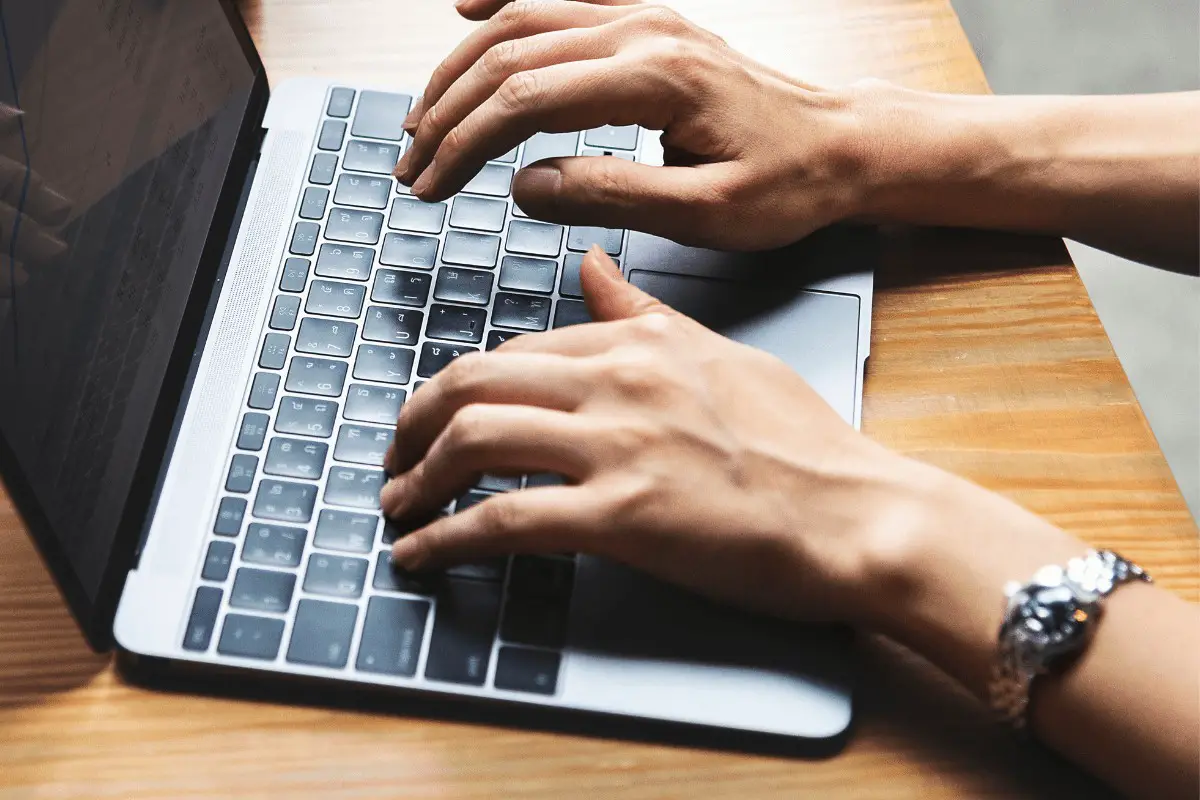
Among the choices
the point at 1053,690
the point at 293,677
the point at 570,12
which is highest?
the point at 570,12

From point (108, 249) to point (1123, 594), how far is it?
1.64 feet

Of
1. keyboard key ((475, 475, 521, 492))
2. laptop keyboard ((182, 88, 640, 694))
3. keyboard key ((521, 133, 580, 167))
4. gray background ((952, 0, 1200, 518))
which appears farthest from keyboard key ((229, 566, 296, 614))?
gray background ((952, 0, 1200, 518))

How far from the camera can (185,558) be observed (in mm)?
503

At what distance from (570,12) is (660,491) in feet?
1.06

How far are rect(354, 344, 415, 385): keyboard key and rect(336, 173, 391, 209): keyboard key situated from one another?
11 cm

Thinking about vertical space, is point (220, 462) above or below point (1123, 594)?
below

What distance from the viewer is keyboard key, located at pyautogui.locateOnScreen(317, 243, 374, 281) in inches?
24.0

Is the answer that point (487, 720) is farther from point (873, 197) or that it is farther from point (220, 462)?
point (873, 197)

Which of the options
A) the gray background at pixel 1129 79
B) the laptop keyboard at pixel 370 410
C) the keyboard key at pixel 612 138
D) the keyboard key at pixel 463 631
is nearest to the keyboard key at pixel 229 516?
the laptop keyboard at pixel 370 410

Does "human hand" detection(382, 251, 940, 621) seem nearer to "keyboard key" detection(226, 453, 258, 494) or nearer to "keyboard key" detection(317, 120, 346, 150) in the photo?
"keyboard key" detection(226, 453, 258, 494)

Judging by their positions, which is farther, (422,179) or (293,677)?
(422,179)

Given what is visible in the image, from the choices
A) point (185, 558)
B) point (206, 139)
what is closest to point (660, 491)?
point (185, 558)

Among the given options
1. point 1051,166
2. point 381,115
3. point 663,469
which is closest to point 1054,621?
point 663,469

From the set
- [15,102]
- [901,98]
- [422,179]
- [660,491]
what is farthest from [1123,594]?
[15,102]
